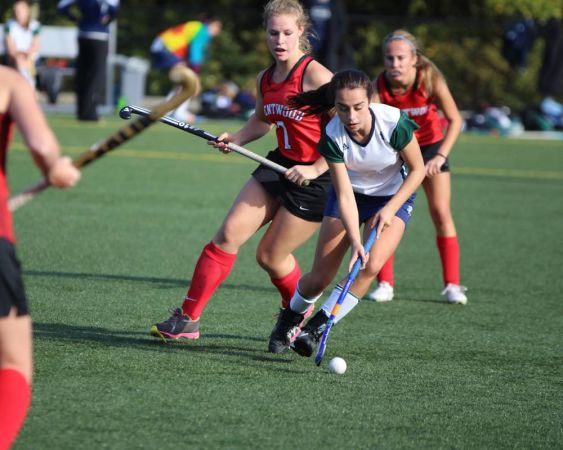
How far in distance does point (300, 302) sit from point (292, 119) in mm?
926

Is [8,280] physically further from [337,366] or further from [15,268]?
[337,366]

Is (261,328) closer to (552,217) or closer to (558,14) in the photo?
Answer: (552,217)

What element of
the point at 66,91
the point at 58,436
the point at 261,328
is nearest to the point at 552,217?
the point at 261,328

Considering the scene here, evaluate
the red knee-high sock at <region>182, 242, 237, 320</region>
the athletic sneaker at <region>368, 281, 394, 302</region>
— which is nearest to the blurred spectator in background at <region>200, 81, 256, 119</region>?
the athletic sneaker at <region>368, 281, 394, 302</region>

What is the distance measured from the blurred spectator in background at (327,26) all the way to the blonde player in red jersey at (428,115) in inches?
435

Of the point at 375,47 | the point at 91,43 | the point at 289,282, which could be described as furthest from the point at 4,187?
the point at 375,47

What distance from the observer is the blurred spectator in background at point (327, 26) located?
60.2 feet

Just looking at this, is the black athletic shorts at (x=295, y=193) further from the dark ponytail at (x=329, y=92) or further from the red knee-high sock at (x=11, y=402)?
the red knee-high sock at (x=11, y=402)

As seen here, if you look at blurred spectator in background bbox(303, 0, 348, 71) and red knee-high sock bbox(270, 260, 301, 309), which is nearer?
red knee-high sock bbox(270, 260, 301, 309)

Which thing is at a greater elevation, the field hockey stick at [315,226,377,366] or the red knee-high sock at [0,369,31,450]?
the red knee-high sock at [0,369,31,450]

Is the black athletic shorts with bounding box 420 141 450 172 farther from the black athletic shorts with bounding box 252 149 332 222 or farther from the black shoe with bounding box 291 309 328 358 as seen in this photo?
the black shoe with bounding box 291 309 328 358

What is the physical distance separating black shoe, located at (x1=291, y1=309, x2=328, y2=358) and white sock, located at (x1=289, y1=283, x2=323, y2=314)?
13cm

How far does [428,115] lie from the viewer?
6961 millimetres

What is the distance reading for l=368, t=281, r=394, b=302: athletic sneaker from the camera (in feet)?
22.3
